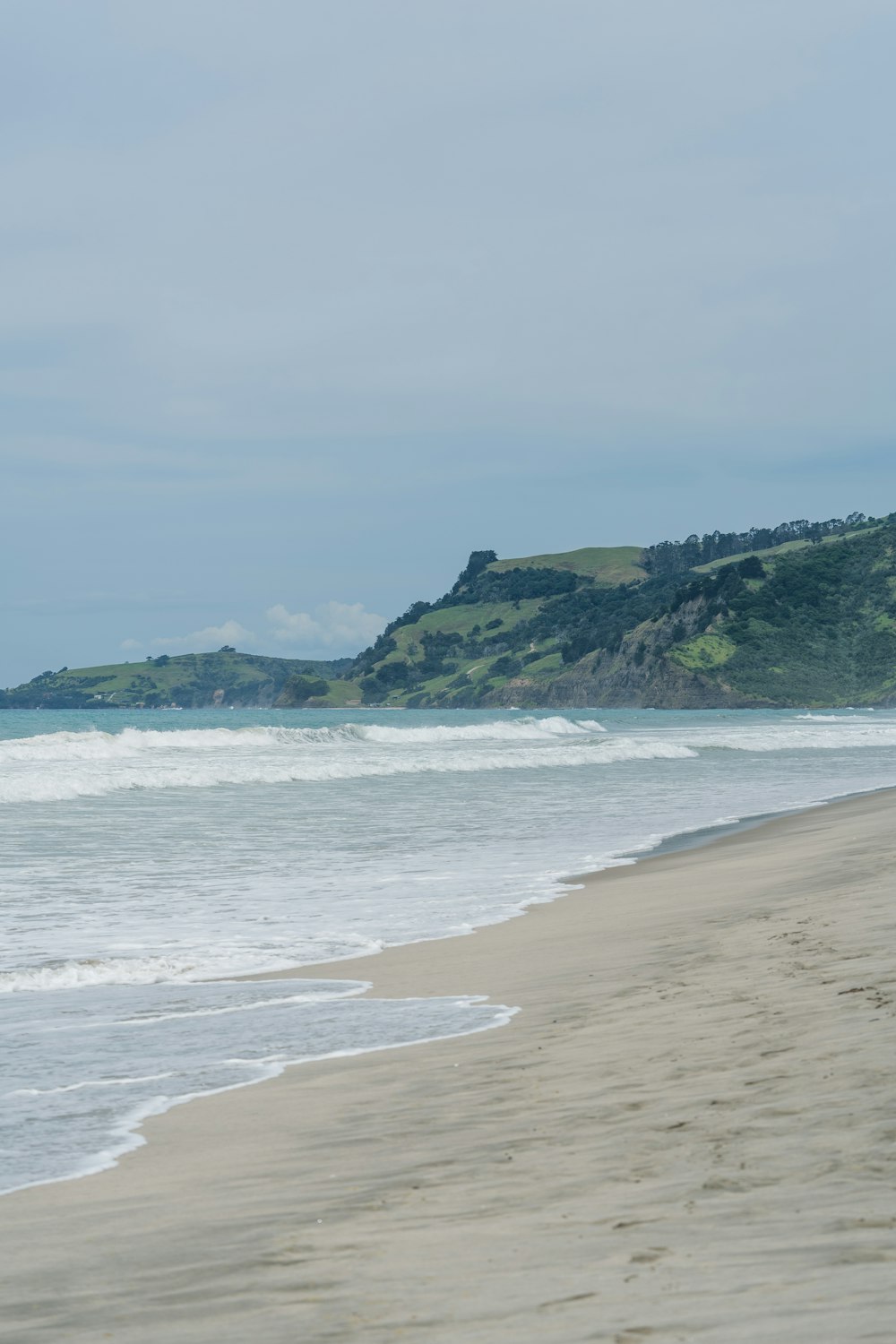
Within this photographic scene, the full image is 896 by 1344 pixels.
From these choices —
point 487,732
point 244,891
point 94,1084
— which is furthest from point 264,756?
point 94,1084

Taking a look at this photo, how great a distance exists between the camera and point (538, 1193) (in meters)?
4.38

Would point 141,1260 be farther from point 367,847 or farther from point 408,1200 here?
point 367,847

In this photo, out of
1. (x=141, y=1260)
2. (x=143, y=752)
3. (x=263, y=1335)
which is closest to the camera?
(x=263, y=1335)

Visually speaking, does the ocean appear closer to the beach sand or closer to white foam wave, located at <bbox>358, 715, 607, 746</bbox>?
the beach sand

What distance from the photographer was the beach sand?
341 centimetres

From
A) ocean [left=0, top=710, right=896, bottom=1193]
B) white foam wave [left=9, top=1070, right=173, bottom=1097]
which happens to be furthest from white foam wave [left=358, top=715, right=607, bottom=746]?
white foam wave [left=9, top=1070, right=173, bottom=1097]

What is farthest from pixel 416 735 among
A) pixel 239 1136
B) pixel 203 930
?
pixel 239 1136

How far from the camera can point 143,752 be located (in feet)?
170

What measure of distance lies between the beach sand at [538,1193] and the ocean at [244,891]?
650 millimetres

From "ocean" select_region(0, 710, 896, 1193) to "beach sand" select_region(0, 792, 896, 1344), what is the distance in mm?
650

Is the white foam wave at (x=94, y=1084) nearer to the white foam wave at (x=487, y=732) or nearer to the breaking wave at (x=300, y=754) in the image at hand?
the breaking wave at (x=300, y=754)

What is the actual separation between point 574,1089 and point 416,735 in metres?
66.1

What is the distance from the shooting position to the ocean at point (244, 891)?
23.6 feet

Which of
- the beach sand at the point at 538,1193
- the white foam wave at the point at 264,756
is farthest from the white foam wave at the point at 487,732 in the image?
the beach sand at the point at 538,1193
